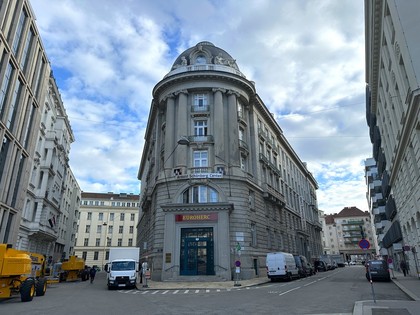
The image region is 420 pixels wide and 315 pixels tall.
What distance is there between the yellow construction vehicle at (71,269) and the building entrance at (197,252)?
1625 cm

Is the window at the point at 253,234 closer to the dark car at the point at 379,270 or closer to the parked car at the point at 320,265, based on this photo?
the dark car at the point at 379,270

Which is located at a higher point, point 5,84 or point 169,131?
point 5,84

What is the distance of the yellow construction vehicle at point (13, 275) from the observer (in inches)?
633

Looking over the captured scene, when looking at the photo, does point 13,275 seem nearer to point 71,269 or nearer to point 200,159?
point 200,159

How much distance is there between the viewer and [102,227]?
301 ft

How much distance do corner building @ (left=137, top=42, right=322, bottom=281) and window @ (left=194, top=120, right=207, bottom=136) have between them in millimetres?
114

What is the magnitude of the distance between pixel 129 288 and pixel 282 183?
33567 mm

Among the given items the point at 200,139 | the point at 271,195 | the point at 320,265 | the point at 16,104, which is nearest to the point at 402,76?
the point at 200,139

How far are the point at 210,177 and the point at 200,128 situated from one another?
6.47m

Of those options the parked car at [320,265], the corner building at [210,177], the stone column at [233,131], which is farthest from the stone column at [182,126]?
the parked car at [320,265]

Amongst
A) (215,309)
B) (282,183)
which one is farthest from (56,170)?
(215,309)

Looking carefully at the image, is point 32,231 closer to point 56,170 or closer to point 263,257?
point 56,170

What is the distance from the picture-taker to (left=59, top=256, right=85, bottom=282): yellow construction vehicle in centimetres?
3759

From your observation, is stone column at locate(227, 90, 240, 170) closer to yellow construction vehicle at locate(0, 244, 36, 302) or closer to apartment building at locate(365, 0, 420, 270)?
apartment building at locate(365, 0, 420, 270)
